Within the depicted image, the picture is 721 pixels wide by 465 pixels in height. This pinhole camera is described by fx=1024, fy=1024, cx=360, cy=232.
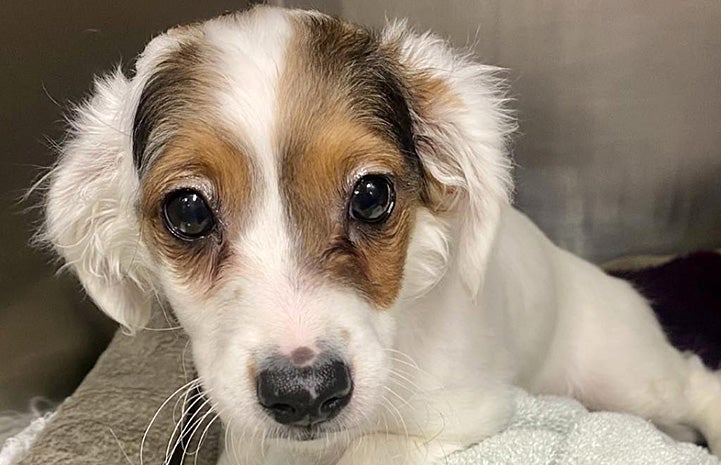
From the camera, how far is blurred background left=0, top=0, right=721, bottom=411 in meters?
1.98

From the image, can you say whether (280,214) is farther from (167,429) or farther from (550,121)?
(550,121)

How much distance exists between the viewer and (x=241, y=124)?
1286 mm

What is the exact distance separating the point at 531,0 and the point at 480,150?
97cm

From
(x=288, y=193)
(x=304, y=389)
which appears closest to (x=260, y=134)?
(x=288, y=193)

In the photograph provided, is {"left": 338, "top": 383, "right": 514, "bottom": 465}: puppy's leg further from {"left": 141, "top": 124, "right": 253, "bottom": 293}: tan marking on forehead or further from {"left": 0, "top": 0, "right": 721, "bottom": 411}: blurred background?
{"left": 0, "top": 0, "right": 721, "bottom": 411}: blurred background

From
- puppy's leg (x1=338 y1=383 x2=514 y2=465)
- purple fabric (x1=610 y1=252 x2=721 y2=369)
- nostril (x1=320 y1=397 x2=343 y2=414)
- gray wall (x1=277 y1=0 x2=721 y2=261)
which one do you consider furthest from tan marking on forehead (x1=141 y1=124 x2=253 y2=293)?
purple fabric (x1=610 y1=252 x2=721 y2=369)

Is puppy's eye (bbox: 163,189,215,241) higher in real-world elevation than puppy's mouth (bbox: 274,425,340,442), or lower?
higher

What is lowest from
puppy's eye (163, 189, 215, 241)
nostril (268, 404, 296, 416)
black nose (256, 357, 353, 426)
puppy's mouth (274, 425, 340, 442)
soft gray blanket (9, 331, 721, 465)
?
soft gray blanket (9, 331, 721, 465)

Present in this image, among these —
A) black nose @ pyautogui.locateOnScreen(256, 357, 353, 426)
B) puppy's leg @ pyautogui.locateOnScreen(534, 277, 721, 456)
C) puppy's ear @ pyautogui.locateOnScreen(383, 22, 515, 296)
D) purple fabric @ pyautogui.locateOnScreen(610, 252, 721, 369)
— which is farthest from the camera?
purple fabric @ pyautogui.locateOnScreen(610, 252, 721, 369)

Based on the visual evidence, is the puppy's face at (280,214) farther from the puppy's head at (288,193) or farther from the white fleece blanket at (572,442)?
the white fleece blanket at (572,442)

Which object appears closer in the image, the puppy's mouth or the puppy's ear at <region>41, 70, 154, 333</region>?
the puppy's mouth

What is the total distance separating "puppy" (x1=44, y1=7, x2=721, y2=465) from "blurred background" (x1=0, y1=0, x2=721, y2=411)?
0.39 metres

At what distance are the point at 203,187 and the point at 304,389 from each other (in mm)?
294

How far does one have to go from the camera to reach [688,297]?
2.43 m
